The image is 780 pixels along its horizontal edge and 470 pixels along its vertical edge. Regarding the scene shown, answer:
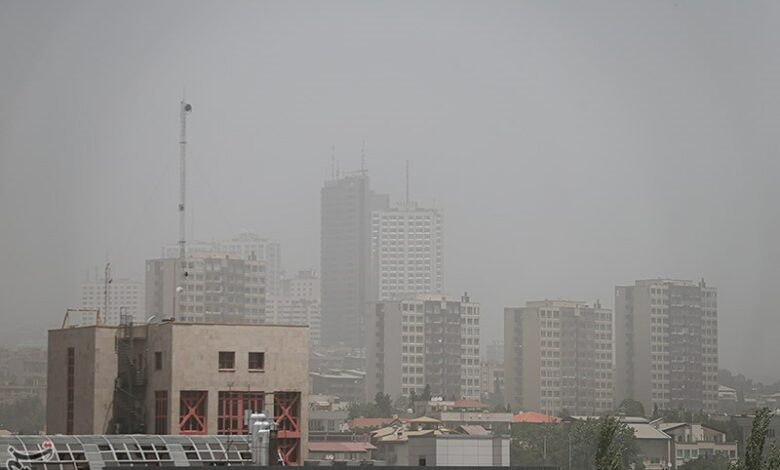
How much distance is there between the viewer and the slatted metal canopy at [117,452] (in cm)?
4375

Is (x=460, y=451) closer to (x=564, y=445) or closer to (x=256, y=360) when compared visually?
(x=256, y=360)

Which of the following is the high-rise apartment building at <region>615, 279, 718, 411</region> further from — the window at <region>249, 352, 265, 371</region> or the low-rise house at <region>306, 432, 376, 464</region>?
the window at <region>249, 352, 265, 371</region>

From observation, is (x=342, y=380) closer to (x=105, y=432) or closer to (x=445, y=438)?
(x=445, y=438)

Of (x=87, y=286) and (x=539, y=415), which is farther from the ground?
(x=87, y=286)

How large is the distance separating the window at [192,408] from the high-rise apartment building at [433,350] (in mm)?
122477

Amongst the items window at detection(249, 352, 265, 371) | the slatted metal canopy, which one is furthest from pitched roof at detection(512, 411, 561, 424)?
the slatted metal canopy

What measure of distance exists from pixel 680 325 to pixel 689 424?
130ft

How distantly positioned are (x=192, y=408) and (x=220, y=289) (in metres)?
105

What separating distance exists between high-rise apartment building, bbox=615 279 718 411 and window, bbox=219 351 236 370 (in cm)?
11027

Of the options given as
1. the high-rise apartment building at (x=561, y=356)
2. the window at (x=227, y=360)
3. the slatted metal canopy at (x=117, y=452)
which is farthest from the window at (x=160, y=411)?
the high-rise apartment building at (x=561, y=356)

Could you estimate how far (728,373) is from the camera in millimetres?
172500

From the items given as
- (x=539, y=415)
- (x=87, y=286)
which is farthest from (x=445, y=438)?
(x=539, y=415)

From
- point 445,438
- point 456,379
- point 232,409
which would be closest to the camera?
point 232,409

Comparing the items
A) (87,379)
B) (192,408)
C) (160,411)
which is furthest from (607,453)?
(87,379)
